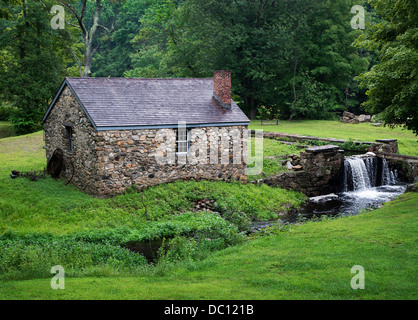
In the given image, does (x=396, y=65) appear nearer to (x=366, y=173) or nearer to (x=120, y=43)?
(x=366, y=173)

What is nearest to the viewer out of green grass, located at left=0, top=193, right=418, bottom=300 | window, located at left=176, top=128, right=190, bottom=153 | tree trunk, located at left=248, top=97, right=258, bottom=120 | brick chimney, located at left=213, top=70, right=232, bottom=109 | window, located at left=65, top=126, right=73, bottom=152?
green grass, located at left=0, top=193, right=418, bottom=300

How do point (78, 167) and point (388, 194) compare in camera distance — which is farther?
point (388, 194)

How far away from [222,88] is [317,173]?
23.9 feet

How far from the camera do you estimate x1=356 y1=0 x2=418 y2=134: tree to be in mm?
13672

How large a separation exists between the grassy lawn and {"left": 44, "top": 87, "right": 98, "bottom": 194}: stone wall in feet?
2.42

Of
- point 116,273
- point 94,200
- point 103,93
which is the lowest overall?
point 116,273

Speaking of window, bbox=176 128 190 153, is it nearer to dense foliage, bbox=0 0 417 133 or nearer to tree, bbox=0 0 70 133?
dense foliage, bbox=0 0 417 133

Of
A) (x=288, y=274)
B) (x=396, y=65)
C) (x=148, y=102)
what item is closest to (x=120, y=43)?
(x=148, y=102)

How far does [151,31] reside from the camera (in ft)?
154

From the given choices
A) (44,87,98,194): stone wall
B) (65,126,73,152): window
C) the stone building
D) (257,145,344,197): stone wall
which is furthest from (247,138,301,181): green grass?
(65,126,73,152): window

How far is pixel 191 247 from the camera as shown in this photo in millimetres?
12852
